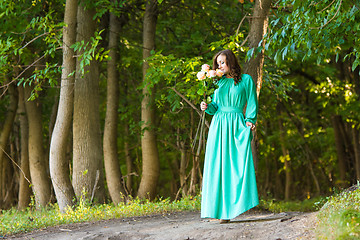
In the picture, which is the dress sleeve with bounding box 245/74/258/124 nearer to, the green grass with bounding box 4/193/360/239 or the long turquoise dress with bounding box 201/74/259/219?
the long turquoise dress with bounding box 201/74/259/219

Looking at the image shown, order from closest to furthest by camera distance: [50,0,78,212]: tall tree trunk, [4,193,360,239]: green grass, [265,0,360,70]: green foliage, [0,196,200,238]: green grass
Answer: [4,193,360,239]: green grass < [265,0,360,70]: green foliage < [0,196,200,238]: green grass < [50,0,78,212]: tall tree trunk

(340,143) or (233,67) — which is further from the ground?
(233,67)

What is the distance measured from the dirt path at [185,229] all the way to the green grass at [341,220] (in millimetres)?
149

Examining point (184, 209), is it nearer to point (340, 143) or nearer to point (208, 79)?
point (208, 79)

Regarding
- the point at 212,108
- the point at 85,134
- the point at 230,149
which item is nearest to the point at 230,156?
the point at 230,149

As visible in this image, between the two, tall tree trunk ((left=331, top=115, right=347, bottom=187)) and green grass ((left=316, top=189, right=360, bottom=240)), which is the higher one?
tall tree trunk ((left=331, top=115, right=347, bottom=187))

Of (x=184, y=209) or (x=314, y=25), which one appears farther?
(x=184, y=209)

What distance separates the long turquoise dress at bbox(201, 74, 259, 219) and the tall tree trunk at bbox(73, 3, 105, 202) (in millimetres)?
3631

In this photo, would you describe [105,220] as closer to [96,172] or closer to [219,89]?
[96,172]

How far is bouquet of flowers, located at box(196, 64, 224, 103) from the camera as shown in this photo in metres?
5.55

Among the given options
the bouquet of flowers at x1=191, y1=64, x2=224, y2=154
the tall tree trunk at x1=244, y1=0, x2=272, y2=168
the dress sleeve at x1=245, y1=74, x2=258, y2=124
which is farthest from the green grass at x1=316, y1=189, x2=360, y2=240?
the tall tree trunk at x1=244, y1=0, x2=272, y2=168

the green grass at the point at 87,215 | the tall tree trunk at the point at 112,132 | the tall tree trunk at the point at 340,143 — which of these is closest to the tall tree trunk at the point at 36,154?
the tall tree trunk at the point at 112,132

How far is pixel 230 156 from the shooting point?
555 cm

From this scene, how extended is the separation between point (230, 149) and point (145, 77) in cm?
332
